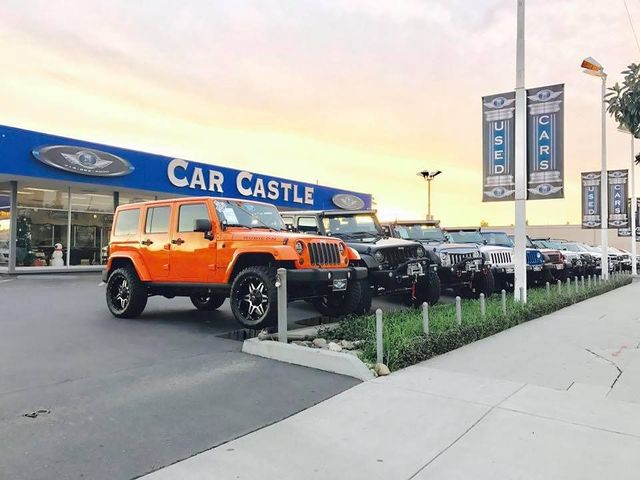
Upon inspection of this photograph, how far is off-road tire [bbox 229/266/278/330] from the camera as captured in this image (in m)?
7.16

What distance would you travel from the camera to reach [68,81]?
1411 cm

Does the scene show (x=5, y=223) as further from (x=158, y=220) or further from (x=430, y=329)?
(x=430, y=329)

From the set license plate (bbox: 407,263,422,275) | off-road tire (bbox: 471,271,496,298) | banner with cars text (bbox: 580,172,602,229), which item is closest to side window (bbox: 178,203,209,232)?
license plate (bbox: 407,263,422,275)

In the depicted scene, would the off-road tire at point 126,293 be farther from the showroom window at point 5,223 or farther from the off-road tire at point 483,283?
the showroom window at point 5,223

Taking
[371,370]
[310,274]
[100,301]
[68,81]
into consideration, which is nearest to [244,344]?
[310,274]

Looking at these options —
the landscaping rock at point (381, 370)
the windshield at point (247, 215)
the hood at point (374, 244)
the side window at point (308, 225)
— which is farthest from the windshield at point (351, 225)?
the landscaping rock at point (381, 370)

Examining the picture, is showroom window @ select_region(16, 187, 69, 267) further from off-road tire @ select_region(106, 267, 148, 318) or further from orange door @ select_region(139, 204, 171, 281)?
orange door @ select_region(139, 204, 171, 281)

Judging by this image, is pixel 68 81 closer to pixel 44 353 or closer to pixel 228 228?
pixel 228 228

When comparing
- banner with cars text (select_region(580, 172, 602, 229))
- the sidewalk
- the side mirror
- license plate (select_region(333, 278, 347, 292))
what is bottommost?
the sidewalk

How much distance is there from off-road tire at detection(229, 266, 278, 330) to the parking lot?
433mm

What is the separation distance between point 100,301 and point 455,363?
840cm

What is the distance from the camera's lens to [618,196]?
25234mm

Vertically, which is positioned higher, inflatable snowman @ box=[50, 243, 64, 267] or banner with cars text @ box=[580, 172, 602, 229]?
banner with cars text @ box=[580, 172, 602, 229]

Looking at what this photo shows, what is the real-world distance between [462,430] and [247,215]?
5386mm
